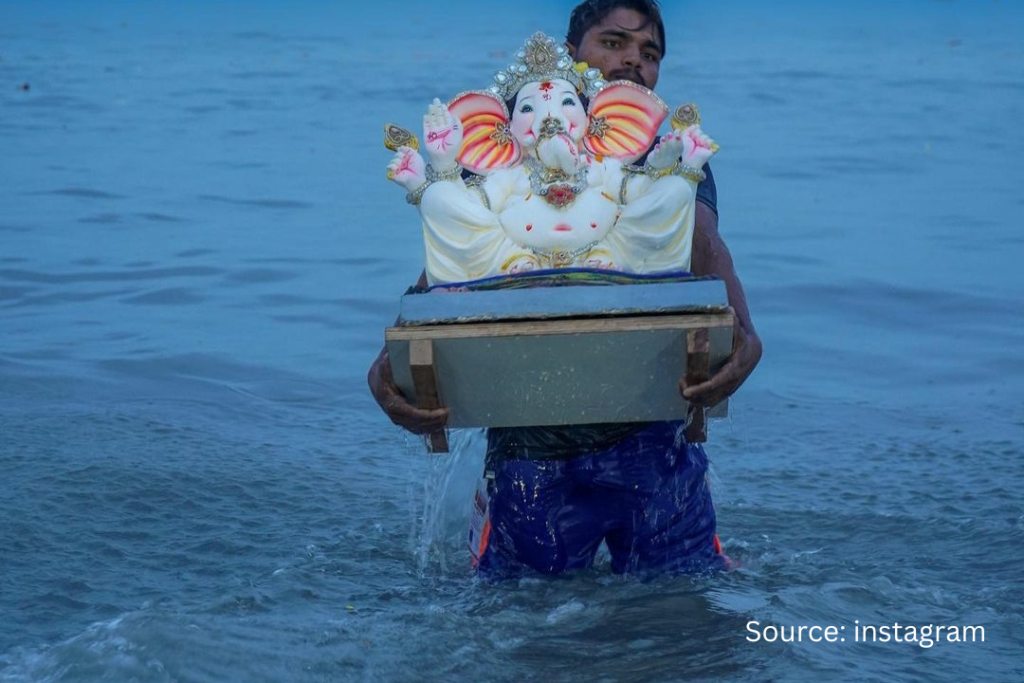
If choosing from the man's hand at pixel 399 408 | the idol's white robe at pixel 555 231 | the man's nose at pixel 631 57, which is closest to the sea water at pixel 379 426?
A: the man's hand at pixel 399 408

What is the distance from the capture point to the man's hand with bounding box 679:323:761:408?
3.54 m

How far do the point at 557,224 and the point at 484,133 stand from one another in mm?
381

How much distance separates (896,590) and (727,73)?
50.2 feet

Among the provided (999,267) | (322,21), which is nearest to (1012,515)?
(999,267)

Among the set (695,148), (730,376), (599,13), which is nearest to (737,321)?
(730,376)

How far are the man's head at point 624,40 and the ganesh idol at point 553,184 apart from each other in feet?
1.46

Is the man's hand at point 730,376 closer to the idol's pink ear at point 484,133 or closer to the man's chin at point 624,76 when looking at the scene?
the idol's pink ear at point 484,133

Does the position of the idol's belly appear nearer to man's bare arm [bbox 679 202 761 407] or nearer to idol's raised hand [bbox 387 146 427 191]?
idol's raised hand [bbox 387 146 427 191]

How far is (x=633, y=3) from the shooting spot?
446cm

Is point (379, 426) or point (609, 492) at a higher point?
point (609, 492)

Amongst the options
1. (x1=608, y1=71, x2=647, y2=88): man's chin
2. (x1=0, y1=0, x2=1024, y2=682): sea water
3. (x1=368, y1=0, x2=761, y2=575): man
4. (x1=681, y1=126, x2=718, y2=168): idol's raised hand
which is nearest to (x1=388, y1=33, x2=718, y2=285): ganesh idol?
(x1=681, y1=126, x2=718, y2=168): idol's raised hand

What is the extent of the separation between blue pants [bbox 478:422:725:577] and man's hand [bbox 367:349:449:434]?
0.45 m

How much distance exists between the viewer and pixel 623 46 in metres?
4.45

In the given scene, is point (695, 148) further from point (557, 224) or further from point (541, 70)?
point (541, 70)
